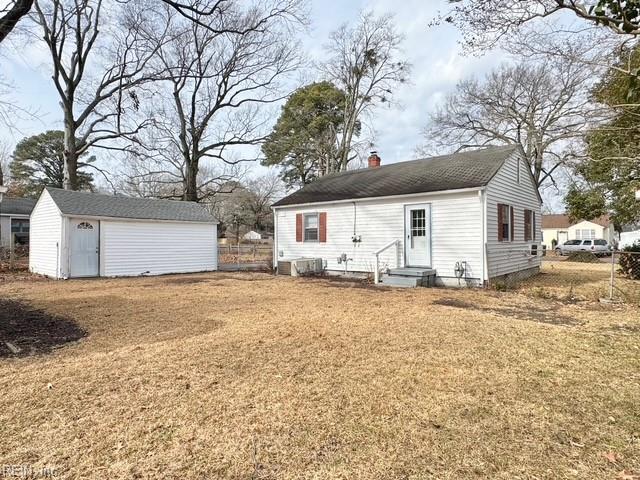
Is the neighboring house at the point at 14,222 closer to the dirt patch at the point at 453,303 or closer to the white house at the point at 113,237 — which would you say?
the white house at the point at 113,237

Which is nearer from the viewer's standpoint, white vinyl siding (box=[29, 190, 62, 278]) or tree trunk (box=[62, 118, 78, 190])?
white vinyl siding (box=[29, 190, 62, 278])

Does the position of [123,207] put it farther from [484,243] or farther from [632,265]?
[632,265]

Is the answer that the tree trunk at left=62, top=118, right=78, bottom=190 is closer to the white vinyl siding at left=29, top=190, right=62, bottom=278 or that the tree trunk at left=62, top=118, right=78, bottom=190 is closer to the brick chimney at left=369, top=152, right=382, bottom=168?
the white vinyl siding at left=29, top=190, right=62, bottom=278

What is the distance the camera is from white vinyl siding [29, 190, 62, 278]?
1320 cm

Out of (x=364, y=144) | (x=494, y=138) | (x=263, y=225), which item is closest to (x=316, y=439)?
(x=364, y=144)

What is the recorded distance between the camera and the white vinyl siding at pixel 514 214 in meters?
11.0

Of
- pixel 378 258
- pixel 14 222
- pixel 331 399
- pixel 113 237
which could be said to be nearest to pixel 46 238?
pixel 113 237

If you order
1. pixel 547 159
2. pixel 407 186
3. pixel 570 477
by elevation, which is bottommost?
pixel 570 477

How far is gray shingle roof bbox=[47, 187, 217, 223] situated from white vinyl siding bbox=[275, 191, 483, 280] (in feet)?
14.2

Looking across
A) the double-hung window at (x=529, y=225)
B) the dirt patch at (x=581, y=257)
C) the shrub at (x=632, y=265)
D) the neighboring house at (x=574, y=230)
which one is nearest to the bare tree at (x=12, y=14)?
the double-hung window at (x=529, y=225)

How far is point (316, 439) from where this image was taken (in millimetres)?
2604

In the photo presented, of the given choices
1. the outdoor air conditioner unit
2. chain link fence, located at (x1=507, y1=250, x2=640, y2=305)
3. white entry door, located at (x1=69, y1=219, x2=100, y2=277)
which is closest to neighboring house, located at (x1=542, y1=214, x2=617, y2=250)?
chain link fence, located at (x1=507, y1=250, x2=640, y2=305)

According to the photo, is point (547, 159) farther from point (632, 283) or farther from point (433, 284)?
point (433, 284)

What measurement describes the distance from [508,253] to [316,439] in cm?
1136
